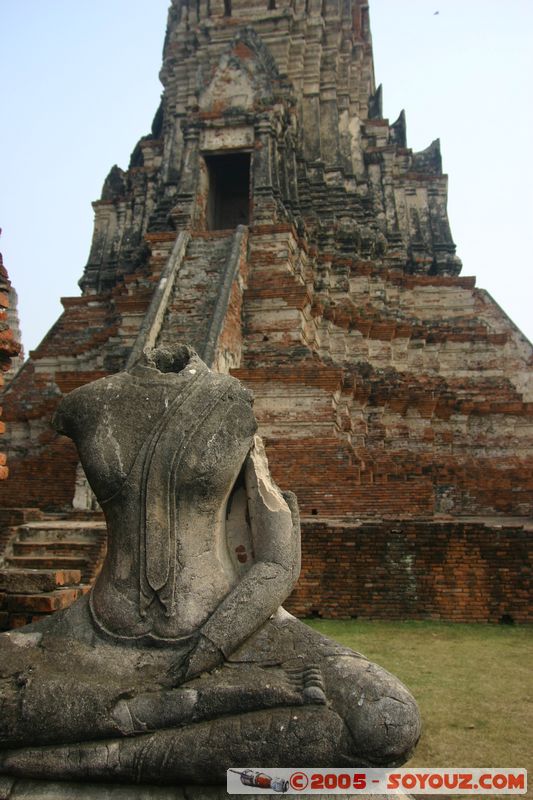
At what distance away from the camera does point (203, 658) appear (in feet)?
10.9

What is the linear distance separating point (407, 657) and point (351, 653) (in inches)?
143

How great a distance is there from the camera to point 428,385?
655 inches

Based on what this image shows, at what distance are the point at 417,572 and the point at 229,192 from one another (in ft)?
55.3

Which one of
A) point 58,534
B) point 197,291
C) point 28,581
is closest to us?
point 28,581

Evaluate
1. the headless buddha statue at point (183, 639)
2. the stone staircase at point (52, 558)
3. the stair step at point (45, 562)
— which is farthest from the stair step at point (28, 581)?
the headless buddha statue at point (183, 639)

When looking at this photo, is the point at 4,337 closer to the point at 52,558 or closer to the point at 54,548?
the point at 52,558

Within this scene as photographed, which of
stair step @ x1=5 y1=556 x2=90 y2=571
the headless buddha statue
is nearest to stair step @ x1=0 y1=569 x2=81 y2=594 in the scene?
stair step @ x1=5 y1=556 x2=90 y2=571

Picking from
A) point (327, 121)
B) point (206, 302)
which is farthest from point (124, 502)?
point (327, 121)

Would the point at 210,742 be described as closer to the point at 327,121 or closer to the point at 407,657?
the point at 407,657

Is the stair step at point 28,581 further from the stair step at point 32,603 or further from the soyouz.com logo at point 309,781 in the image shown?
the soyouz.com logo at point 309,781

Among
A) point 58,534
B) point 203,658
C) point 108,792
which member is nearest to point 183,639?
point 203,658

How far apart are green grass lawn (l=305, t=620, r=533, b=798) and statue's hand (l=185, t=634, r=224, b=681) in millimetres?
1733

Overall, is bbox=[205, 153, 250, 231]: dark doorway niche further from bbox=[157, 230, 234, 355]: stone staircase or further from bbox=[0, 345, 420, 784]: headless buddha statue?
bbox=[0, 345, 420, 784]: headless buddha statue

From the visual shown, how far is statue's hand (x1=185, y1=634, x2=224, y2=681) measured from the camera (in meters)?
3.29
